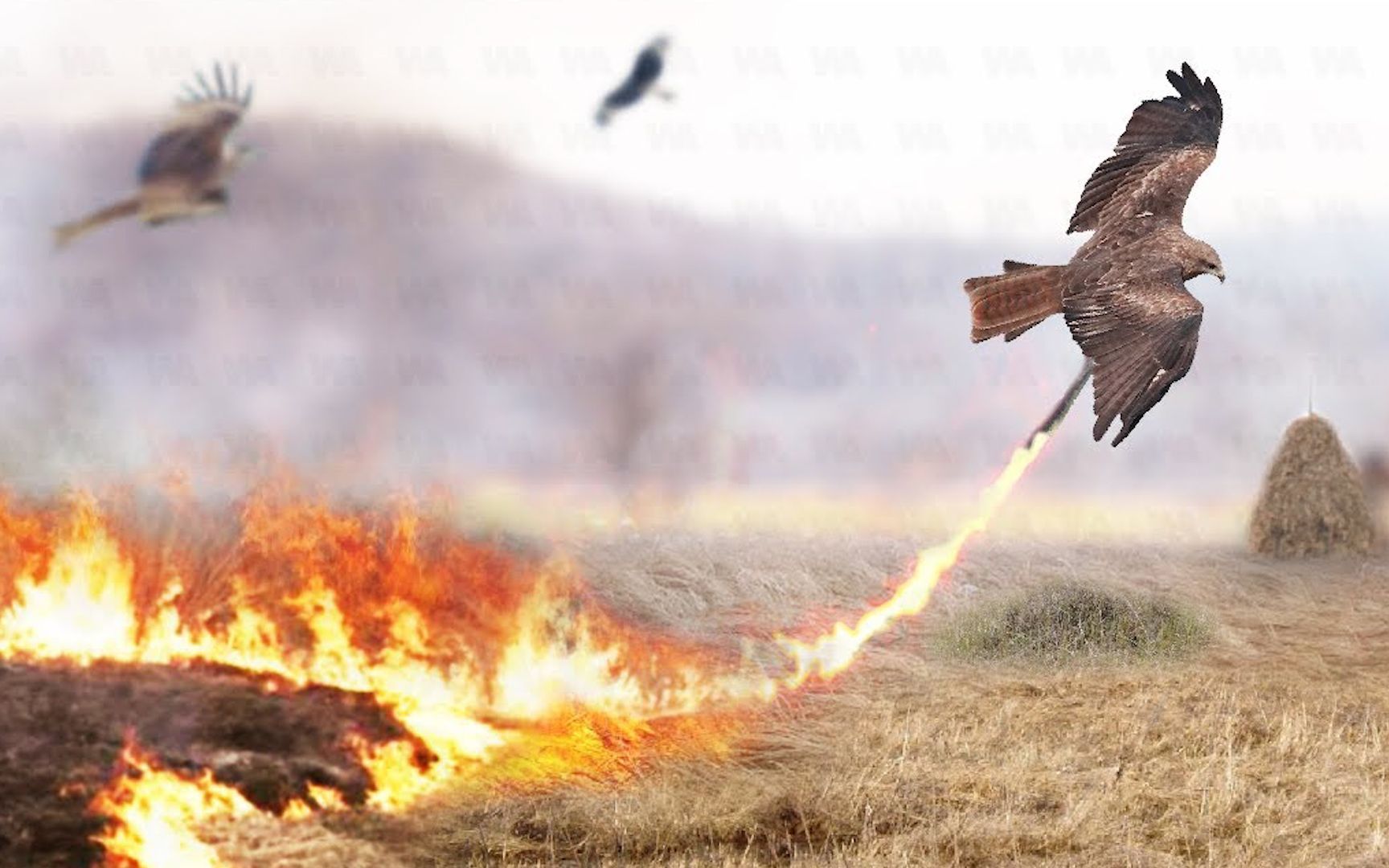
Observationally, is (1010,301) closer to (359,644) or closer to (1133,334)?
(1133,334)

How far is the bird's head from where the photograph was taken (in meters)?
8.48

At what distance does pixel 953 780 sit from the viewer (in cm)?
979

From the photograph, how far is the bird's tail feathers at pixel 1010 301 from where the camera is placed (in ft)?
26.1

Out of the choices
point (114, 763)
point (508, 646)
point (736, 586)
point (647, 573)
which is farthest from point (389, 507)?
point (736, 586)

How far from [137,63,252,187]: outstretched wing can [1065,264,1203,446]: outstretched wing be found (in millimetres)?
5494

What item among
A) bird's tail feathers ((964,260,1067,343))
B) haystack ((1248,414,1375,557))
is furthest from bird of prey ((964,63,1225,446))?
haystack ((1248,414,1375,557))

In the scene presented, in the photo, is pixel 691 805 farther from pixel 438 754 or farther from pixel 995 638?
pixel 995 638

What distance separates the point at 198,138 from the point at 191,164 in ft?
0.81

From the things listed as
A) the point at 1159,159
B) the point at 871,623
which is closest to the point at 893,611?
the point at 871,623

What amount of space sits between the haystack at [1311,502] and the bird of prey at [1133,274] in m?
12.9

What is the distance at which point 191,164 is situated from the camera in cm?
827

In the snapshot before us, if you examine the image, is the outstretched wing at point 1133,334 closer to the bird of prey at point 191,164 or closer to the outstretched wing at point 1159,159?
the outstretched wing at point 1159,159

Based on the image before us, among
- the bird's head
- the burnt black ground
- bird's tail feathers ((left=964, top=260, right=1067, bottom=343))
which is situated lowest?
the burnt black ground

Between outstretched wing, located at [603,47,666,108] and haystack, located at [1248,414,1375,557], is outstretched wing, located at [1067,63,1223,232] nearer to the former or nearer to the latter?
outstretched wing, located at [603,47,666,108]
